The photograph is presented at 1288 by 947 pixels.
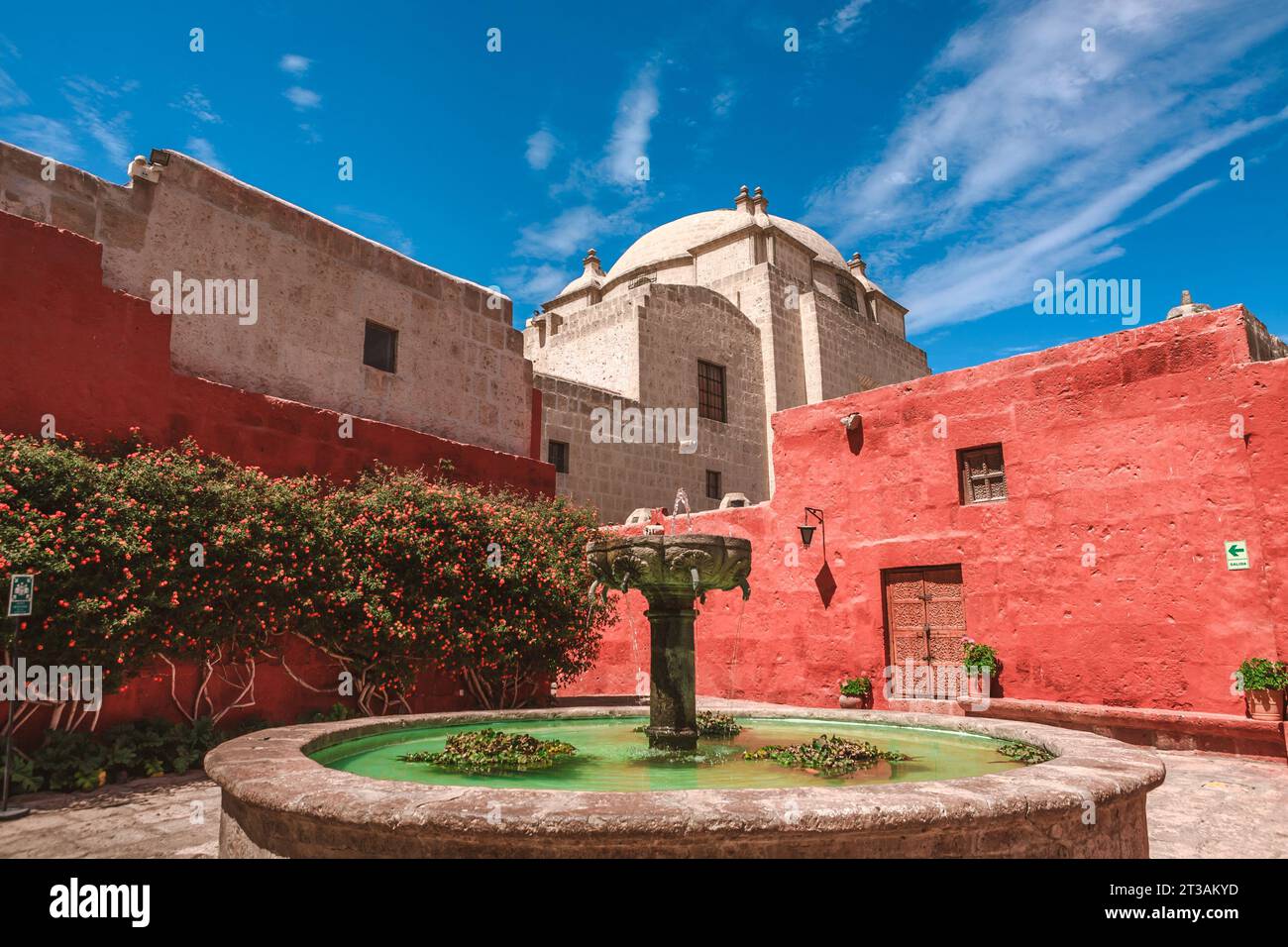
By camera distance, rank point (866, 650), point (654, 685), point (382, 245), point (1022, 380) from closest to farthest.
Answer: point (654, 685), point (1022, 380), point (866, 650), point (382, 245)

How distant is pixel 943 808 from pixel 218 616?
260 inches

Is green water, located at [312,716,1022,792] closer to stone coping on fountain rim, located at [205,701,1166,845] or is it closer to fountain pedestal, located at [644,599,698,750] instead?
fountain pedestal, located at [644,599,698,750]

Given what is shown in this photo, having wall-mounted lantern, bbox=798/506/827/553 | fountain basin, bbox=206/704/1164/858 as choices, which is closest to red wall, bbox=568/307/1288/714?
wall-mounted lantern, bbox=798/506/827/553

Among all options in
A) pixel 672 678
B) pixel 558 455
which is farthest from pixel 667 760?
pixel 558 455

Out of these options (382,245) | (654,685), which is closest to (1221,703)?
(654,685)

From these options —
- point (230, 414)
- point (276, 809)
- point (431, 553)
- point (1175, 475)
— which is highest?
point (230, 414)

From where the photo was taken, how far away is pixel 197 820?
5285 millimetres

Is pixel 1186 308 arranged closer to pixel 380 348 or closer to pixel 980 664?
pixel 980 664

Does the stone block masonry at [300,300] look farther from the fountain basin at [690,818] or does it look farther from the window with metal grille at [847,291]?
the window with metal grille at [847,291]

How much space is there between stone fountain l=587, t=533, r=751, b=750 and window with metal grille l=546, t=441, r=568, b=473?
35.9ft

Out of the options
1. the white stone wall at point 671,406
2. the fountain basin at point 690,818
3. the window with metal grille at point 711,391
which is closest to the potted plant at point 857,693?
the white stone wall at point 671,406

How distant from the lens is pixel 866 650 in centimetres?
1071

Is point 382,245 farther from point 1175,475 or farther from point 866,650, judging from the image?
point 1175,475

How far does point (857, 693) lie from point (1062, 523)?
3328mm
